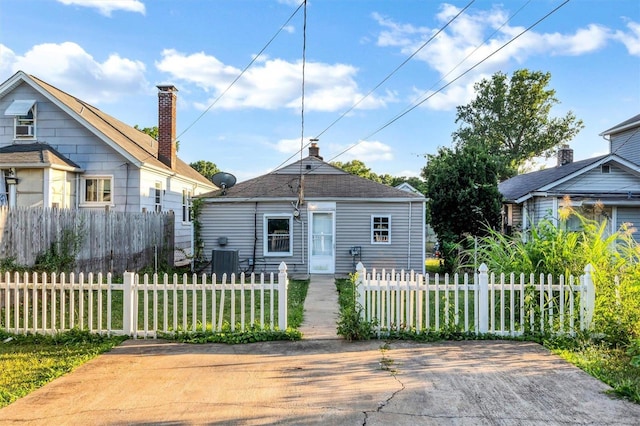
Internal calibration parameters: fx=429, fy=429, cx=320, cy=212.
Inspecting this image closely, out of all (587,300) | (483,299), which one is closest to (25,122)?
(483,299)

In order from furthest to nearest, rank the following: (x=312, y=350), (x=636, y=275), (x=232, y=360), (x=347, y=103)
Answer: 1. (x=347, y=103)
2. (x=636, y=275)
3. (x=312, y=350)
4. (x=232, y=360)

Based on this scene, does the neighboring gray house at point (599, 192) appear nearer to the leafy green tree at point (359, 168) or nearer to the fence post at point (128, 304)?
the fence post at point (128, 304)

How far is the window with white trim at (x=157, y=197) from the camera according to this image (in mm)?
17094

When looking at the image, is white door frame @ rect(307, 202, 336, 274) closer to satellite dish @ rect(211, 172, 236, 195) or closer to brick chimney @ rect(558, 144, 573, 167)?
satellite dish @ rect(211, 172, 236, 195)

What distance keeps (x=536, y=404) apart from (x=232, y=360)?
3.45 meters

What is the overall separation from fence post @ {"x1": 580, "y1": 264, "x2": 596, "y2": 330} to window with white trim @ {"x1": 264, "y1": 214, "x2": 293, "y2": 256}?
9.91 meters

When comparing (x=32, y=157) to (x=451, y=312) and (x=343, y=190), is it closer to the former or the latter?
(x=343, y=190)

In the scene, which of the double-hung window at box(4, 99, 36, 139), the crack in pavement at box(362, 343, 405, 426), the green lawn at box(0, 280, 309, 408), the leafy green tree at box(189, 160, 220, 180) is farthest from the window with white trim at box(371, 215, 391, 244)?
the leafy green tree at box(189, 160, 220, 180)

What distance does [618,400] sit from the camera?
418 cm

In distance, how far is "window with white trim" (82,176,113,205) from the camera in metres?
15.7

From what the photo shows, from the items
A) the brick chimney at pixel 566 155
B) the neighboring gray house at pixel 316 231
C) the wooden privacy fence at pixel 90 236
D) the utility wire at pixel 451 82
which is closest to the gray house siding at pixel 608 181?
the brick chimney at pixel 566 155

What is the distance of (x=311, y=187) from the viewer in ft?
50.6

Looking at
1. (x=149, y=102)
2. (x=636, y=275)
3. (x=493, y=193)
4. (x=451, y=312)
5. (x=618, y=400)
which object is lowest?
(x=618, y=400)

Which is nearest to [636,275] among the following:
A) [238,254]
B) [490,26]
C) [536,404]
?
[536,404]
